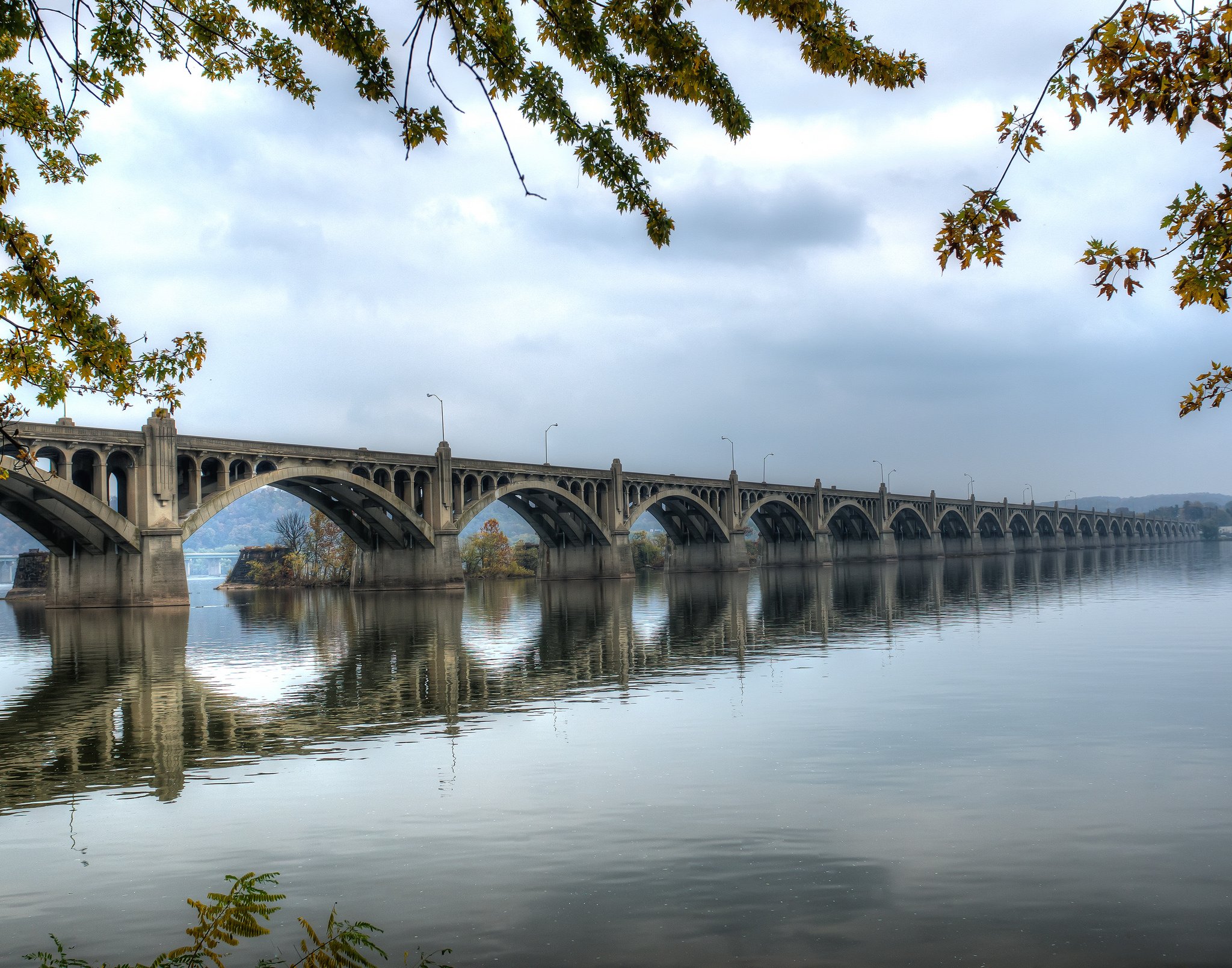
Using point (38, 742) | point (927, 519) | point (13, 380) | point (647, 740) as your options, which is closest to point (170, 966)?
point (13, 380)

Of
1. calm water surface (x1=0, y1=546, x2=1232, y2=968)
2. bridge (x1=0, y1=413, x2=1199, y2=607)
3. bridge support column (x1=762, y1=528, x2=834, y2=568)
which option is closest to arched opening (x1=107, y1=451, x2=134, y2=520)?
bridge (x1=0, y1=413, x2=1199, y2=607)

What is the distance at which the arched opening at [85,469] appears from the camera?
2235 inches

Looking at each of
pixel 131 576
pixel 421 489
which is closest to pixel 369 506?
pixel 421 489

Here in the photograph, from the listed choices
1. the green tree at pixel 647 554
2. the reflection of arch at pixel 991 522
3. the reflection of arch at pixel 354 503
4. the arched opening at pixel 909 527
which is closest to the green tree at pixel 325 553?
the reflection of arch at pixel 354 503

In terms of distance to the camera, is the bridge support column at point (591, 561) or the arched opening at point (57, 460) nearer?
the arched opening at point (57, 460)

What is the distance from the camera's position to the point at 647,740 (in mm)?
15898

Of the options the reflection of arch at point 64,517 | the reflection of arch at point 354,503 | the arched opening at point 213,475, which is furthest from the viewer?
the reflection of arch at point 354,503

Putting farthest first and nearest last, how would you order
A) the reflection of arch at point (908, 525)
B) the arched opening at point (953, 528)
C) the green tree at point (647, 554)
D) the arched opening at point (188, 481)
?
the arched opening at point (953, 528), the reflection of arch at point (908, 525), the green tree at point (647, 554), the arched opening at point (188, 481)

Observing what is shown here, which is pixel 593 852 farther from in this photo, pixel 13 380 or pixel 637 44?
pixel 637 44

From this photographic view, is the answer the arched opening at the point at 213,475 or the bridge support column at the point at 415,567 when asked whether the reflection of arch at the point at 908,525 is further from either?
the arched opening at the point at 213,475

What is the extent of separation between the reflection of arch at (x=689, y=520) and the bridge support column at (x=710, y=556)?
64 centimetres

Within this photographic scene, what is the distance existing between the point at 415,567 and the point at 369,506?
20.9 ft

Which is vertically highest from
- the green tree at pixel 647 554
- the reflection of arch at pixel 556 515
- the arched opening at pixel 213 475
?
the arched opening at pixel 213 475

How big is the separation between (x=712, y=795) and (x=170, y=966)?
24.4 feet
